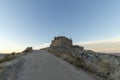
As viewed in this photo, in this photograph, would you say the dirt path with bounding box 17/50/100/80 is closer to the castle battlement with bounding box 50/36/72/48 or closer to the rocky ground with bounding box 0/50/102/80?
the rocky ground with bounding box 0/50/102/80

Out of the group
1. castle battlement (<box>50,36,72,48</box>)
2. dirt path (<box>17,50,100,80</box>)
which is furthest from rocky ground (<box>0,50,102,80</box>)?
castle battlement (<box>50,36,72,48</box>)

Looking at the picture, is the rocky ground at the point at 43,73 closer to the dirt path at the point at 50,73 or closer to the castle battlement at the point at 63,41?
the dirt path at the point at 50,73

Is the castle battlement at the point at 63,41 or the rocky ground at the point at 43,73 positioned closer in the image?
the rocky ground at the point at 43,73

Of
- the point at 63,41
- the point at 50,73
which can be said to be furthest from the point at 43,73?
the point at 63,41

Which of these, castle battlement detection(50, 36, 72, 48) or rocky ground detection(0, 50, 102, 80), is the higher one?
castle battlement detection(50, 36, 72, 48)

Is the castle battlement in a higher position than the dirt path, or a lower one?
higher

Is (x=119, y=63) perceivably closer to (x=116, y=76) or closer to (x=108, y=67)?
(x=108, y=67)

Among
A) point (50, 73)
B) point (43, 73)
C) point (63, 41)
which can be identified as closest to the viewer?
point (50, 73)

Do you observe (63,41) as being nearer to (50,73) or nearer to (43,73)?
(43,73)

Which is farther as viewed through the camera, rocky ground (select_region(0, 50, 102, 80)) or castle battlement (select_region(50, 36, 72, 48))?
castle battlement (select_region(50, 36, 72, 48))

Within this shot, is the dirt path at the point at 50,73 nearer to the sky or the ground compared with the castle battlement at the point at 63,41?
nearer to the ground

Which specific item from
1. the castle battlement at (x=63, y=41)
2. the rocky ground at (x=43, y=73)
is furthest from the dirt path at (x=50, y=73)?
the castle battlement at (x=63, y=41)

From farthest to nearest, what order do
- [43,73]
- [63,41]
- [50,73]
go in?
[63,41] < [43,73] < [50,73]

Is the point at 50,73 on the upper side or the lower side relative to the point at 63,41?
lower
